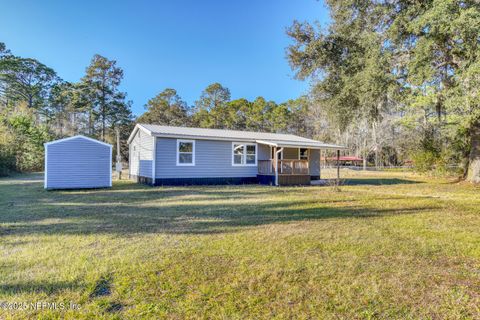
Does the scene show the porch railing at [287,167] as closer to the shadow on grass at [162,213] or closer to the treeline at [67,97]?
the shadow on grass at [162,213]

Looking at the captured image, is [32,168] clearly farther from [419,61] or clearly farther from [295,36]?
[419,61]

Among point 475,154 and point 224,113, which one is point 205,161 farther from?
point 224,113

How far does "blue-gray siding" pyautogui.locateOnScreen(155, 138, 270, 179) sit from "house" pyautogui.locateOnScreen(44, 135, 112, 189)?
7.22ft

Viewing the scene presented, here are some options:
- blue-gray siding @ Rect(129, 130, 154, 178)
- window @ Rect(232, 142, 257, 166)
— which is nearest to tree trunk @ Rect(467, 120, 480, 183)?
window @ Rect(232, 142, 257, 166)

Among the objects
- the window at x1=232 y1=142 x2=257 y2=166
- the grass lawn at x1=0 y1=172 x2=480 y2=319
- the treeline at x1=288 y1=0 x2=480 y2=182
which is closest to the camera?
the grass lawn at x1=0 y1=172 x2=480 y2=319

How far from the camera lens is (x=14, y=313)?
232cm

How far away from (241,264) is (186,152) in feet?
33.5

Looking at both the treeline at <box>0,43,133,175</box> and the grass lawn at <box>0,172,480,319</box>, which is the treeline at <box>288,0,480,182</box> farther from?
the treeline at <box>0,43,133,175</box>

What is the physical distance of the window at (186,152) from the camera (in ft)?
42.6

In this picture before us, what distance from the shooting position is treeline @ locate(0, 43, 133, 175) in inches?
1217

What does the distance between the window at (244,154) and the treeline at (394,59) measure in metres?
4.26

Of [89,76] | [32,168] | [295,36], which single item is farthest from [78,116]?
[295,36]

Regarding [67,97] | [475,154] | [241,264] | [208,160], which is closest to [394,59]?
[475,154]

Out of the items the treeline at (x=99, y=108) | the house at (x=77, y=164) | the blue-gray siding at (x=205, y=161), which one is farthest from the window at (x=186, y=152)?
the treeline at (x=99, y=108)
